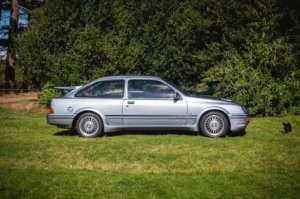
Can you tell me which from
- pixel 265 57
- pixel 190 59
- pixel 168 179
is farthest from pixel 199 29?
pixel 168 179

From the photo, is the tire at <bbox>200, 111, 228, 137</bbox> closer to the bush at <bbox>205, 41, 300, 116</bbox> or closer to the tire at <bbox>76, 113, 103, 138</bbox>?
the tire at <bbox>76, 113, 103, 138</bbox>

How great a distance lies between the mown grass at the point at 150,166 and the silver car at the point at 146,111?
33 cm

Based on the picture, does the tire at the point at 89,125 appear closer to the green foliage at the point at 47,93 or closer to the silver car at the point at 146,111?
the silver car at the point at 146,111

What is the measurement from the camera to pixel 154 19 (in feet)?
43.3

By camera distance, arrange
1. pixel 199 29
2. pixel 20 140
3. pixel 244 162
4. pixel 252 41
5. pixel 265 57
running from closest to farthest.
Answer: pixel 244 162, pixel 20 140, pixel 265 57, pixel 252 41, pixel 199 29

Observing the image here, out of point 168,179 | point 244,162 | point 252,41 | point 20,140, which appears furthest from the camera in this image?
point 252,41

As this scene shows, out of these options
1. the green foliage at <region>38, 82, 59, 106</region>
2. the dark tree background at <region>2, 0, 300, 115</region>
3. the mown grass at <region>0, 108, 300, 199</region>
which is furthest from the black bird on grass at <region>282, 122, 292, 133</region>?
the green foliage at <region>38, 82, 59, 106</region>

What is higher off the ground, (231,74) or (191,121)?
(231,74)

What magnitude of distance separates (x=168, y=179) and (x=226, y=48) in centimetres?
1072

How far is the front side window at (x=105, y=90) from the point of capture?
7.62m

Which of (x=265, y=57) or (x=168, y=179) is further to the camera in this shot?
(x=265, y=57)

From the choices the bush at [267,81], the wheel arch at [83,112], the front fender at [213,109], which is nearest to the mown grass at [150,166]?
the wheel arch at [83,112]

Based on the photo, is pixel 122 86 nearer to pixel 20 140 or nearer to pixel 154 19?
pixel 20 140

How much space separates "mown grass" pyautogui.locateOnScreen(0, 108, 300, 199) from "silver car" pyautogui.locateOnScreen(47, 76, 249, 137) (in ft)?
1.08
